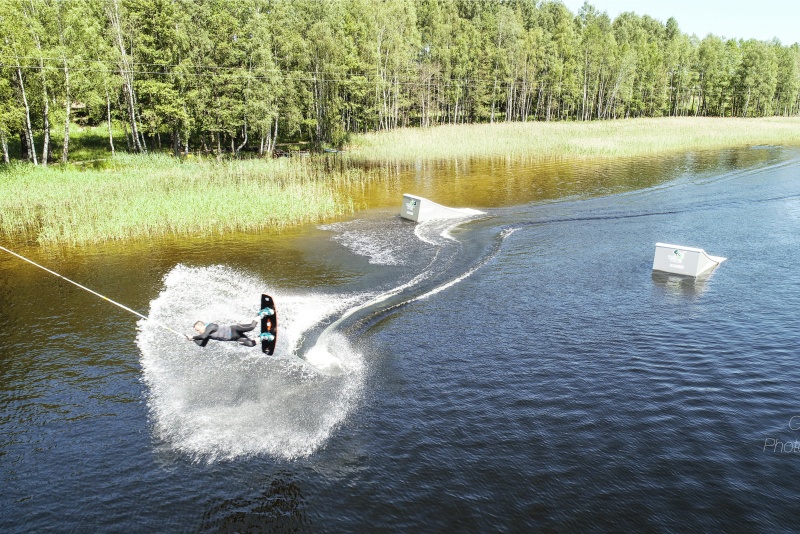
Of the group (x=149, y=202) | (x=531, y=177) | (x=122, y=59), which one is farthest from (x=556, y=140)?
(x=149, y=202)

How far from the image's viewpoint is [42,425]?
1472 cm

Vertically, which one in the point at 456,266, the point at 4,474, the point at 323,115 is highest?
the point at 323,115

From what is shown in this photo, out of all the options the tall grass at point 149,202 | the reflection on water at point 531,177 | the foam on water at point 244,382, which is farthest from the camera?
the reflection on water at point 531,177

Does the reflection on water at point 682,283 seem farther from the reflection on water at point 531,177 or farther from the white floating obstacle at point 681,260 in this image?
the reflection on water at point 531,177

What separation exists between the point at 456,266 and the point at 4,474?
64.9ft

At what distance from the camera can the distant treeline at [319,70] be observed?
50.6 m

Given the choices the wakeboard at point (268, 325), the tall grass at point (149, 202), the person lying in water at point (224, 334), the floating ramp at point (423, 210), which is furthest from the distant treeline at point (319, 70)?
the wakeboard at point (268, 325)

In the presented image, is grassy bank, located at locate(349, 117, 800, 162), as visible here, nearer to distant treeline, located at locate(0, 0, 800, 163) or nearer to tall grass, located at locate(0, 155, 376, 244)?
distant treeline, located at locate(0, 0, 800, 163)

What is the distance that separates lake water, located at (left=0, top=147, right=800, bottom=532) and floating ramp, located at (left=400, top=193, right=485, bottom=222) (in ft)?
20.3

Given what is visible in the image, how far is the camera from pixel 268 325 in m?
16.3

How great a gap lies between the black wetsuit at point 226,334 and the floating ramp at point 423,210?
71.8 ft

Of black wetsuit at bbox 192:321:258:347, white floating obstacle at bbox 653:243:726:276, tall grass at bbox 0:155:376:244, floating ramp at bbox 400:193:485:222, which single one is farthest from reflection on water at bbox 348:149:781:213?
black wetsuit at bbox 192:321:258:347

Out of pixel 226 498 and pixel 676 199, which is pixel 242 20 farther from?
Result: pixel 226 498

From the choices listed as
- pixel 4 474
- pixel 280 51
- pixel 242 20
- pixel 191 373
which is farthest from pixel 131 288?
Result: pixel 280 51
